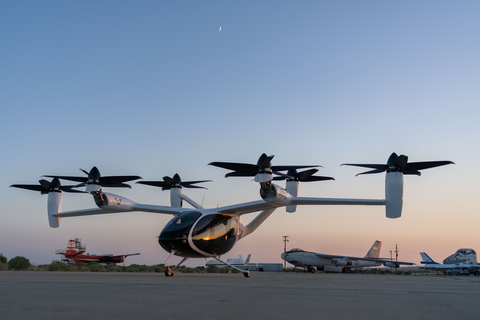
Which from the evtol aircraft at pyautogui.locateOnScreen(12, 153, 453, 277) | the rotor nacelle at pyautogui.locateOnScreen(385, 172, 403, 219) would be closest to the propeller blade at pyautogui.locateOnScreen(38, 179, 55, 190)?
the evtol aircraft at pyautogui.locateOnScreen(12, 153, 453, 277)

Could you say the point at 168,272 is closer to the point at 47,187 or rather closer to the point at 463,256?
the point at 47,187

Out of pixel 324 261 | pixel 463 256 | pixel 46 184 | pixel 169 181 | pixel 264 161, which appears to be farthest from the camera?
pixel 463 256

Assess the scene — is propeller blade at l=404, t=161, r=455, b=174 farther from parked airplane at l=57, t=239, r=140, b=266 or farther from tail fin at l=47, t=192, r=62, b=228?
parked airplane at l=57, t=239, r=140, b=266

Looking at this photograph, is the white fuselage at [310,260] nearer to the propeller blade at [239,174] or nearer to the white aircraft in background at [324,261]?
the white aircraft in background at [324,261]

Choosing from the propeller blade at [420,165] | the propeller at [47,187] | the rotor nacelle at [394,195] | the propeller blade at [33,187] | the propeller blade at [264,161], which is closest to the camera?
the propeller blade at [264,161]

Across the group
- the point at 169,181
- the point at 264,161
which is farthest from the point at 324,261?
the point at 264,161

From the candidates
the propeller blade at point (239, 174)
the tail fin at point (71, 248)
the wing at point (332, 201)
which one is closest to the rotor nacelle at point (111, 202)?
the propeller blade at point (239, 174)

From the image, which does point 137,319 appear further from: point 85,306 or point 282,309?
point 282,309

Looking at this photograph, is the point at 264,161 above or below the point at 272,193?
above

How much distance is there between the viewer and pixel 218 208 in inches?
717

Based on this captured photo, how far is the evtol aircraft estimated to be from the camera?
641 inches

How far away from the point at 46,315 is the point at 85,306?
0.85 meters

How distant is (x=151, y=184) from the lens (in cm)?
2508

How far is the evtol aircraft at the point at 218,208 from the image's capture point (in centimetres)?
1628
